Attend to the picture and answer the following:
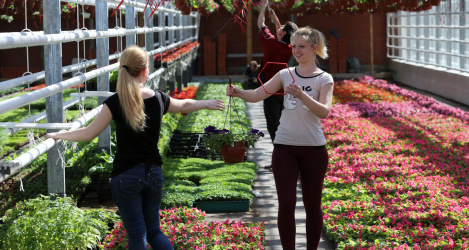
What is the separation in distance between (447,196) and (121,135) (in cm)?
379

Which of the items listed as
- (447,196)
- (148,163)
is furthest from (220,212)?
(148,163)

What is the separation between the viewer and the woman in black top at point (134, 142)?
3.94 metres

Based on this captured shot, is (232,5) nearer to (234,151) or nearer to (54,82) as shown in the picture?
(234,151)

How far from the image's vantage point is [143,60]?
400 centimetres

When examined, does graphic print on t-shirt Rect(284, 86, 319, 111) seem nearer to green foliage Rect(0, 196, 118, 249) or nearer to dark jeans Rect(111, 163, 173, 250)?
dark jeans Rect(111, 163, 173, 250)

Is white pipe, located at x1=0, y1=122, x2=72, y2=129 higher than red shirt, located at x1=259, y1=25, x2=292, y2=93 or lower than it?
lower

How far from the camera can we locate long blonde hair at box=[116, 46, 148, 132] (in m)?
3.90

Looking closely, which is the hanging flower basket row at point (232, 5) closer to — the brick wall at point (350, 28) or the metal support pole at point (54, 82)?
the brick wall at point (350, 28)

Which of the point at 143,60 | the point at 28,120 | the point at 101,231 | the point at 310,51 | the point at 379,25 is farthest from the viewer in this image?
the point at 379,25

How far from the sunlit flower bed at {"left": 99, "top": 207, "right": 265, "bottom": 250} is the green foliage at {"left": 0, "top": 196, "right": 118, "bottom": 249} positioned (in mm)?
203

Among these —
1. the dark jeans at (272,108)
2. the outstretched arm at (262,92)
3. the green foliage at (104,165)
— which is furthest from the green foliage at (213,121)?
the outstretched arm at (262,92)

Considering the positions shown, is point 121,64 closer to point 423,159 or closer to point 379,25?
point 423,159

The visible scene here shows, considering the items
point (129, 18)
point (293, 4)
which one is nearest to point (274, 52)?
point (129, 18)

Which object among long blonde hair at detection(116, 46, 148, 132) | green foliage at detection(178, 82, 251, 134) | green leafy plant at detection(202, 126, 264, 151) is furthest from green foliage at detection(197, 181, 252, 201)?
green foliage at detection(178, 82, 251, 134)
